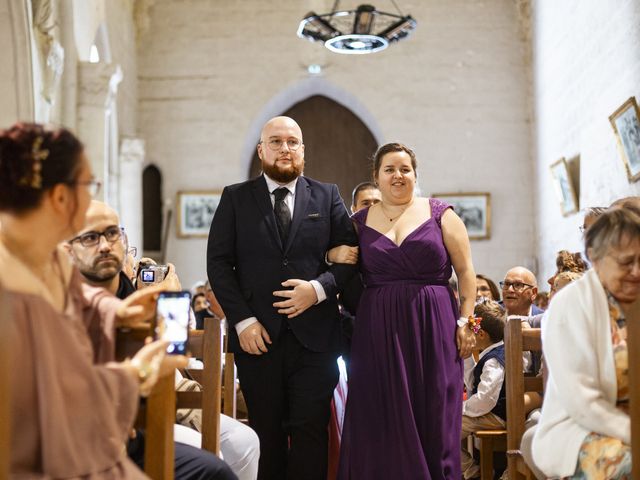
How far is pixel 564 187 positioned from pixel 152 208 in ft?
21.5

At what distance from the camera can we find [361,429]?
4.29 metres

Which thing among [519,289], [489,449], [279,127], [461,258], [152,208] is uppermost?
[152,208]

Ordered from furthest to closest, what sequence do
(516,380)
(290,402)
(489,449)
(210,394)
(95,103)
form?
(95,103), (489,449), (290,402), (516,380), (210,394)

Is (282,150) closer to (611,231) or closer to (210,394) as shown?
(210,394)

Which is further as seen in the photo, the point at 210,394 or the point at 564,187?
the point at 564,187

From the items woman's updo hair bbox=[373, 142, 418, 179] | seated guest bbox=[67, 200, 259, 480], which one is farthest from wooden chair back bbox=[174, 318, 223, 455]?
woman's updo hair bbox=[373, 142, 418, 179]

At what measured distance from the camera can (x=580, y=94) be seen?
10461 mm

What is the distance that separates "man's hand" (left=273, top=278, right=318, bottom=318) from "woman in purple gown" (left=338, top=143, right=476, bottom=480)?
0.41 metres

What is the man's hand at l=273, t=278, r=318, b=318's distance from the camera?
4008 mm

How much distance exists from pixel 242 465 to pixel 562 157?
8.49 metres

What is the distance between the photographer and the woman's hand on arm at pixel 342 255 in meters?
4.28

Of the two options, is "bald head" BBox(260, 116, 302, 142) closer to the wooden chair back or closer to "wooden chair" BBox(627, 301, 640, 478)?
the wooden chair back

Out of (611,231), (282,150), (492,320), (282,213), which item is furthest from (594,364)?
(492,320)

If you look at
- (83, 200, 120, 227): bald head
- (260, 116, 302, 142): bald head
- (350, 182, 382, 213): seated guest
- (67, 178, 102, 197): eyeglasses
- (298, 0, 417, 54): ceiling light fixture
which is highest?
(298, 0, 417, 54): ceiling light fixture
